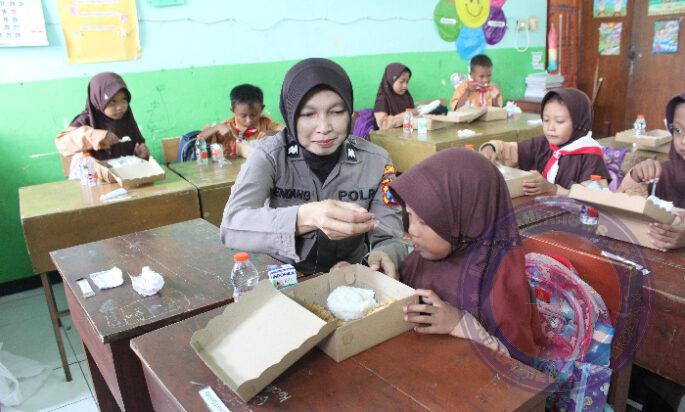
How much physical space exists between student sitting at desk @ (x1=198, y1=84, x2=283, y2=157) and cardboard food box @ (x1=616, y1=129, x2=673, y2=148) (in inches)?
98.3

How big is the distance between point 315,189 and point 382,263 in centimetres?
40

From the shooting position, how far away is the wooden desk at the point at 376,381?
3.20 feet

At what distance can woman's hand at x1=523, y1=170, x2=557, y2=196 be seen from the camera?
2463mm

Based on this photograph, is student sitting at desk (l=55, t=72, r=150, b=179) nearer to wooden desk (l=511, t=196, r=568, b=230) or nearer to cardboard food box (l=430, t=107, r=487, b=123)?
cardboard food box (l=430, t=107, r=487, b=123)

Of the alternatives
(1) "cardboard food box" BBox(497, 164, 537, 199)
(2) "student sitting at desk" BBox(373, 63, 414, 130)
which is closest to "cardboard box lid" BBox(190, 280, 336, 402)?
(1) "cardboard food box" BBox(497, 164, 537, 199)

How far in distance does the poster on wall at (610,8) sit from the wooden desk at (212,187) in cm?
548

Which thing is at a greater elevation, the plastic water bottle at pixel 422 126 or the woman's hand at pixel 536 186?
the plastic water bottle at pixel 422 126

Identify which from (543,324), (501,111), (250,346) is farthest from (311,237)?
(501,111)

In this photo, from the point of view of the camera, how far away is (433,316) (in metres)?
1.18

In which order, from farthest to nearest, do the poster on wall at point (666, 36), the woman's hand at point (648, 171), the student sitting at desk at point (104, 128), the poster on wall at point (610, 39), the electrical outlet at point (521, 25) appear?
1. the poster on wall at point (610, 39)
2. the electrical outlet at point (521, 25)
3. the poster on wall at point (666, 36)
4. the student sitting at desk at point (104, 128)
5. the woman's hand at point (648, 171)

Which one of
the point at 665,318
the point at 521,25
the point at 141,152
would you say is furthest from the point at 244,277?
the point at 521,25

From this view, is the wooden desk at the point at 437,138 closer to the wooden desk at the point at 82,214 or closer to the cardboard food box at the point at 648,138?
the cardboard food box at the point at 648,138

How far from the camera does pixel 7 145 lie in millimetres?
3586

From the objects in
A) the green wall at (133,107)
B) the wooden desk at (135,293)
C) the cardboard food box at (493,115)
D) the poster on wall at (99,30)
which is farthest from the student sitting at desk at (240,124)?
the wooden desk at (135,293)
